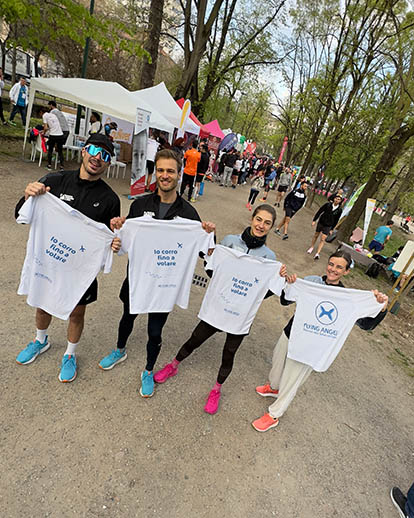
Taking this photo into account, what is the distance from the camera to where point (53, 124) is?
8.38m

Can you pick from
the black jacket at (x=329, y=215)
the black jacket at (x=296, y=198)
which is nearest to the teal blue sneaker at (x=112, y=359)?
the black jacket at (x=329, y=215)

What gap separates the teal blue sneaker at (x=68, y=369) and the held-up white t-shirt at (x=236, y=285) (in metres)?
1.41

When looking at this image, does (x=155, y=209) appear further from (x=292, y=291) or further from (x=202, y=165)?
(x=202, y=165)

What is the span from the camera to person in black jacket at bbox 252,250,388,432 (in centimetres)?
250

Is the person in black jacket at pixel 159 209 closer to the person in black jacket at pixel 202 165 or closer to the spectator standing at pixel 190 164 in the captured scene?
the spectator standing at pixel 190 164

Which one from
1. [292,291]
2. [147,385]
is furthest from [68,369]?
[292,291]

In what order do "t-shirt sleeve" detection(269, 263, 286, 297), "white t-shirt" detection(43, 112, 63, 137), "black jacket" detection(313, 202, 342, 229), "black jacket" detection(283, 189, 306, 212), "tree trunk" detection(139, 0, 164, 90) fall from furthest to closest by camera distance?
"tree trunk" detection(139, 0, 164, 90) < "black jacket" detection(283, 189, 306, 212) < "white t-shirt" detection(43, 112, 63, 137) < "black jacket" detection(313, 202, 342, 229) < "t-shirt sleeve" detection(269, 263, 286, 297)

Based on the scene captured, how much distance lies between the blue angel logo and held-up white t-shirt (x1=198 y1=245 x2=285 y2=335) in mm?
379

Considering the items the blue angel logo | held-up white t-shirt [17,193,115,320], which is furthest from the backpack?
held-up white t-shirt [17,193,115,320]

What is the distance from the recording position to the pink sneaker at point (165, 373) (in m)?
2.92

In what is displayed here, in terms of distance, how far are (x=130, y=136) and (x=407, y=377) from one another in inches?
552

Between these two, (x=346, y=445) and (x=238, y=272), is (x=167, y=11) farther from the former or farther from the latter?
(x=346, y=445)

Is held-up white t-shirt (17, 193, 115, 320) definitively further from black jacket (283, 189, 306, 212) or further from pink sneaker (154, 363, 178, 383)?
black jacket (283, 189, 306, 212)

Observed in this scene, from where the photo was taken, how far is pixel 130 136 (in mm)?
13648
